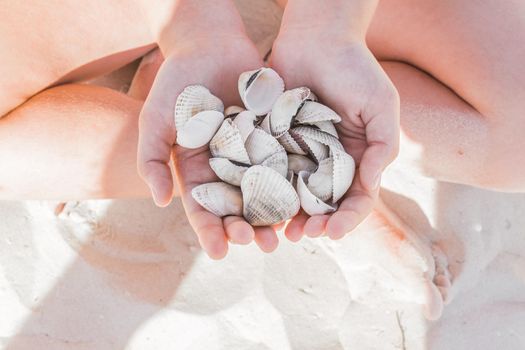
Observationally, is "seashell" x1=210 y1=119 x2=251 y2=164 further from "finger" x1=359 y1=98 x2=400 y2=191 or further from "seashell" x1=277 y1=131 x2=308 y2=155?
"finger" x1=359 y1=98 x2=400 y2=191

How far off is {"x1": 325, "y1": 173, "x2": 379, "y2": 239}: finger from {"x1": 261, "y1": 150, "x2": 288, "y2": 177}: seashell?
0.15m

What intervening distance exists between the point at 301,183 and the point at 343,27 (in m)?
0.41

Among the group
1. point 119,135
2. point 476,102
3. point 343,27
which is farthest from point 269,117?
point 476,102

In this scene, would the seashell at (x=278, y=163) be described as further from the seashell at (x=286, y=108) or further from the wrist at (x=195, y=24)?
the wrist at (x=195, y=24)

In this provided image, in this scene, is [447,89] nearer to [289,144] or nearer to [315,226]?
[289,144]

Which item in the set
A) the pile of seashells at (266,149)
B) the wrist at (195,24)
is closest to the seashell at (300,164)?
the pile of seashells at (266,149)

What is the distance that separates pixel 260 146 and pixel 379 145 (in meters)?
0.26

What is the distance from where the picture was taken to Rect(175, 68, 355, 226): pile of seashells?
1.08 metres

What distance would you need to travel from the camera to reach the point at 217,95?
129 cm

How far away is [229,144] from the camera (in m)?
1.16

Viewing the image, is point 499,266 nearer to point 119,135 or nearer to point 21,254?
point 119,135

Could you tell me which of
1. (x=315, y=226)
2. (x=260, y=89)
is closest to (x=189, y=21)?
(x=260, y=89)

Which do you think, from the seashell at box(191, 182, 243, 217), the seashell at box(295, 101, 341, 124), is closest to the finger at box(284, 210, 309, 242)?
the seashell at box(191, 182, 243, 217)

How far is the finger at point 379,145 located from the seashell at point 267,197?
6.0 inches
